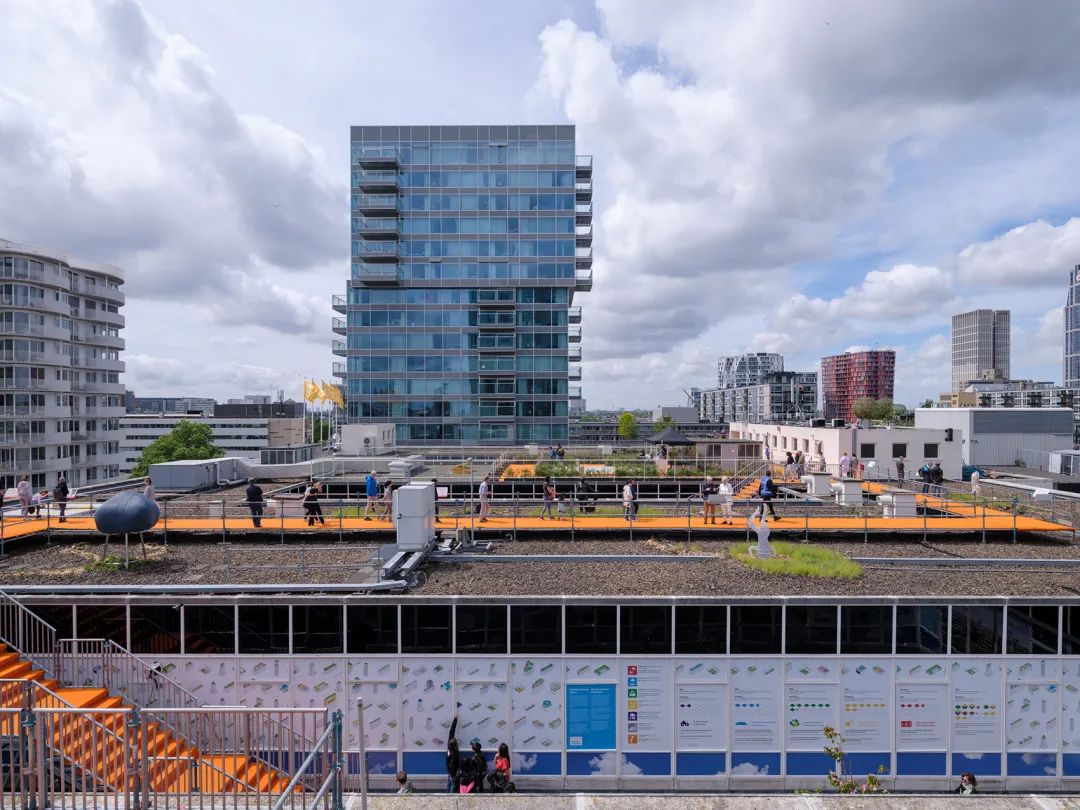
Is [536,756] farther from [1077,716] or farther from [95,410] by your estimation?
[95,410]

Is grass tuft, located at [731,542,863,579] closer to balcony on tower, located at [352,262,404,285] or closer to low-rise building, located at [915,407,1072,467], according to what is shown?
low-rise building, located at [915,407,1072,467]

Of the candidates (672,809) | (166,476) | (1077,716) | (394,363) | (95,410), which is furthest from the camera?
(95,410)

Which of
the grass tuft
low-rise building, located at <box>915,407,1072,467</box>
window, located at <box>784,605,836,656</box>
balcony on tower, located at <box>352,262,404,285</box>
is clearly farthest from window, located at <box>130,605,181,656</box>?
low-rise building, located at <box>915,407,1072,467</box>

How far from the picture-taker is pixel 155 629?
12.5 metres

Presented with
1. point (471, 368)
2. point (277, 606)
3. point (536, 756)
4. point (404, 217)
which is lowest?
point (536, 756)

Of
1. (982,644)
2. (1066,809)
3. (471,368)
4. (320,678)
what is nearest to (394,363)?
(471,368)

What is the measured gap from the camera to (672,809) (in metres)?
5.37

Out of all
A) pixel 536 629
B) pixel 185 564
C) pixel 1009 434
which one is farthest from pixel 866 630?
pixel 1009 434

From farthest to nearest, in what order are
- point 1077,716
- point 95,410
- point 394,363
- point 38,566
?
point 95,410 → point 394,363 → point 38,566 → point 1077,716

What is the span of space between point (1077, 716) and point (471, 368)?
59.8 m

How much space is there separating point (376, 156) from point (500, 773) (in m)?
67.8

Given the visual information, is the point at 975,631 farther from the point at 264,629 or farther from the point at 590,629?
the point at 264,629

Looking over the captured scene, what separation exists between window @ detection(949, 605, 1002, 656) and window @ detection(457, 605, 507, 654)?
→ 8938 millimetres

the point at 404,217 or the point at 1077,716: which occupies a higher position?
the point at 404,217
